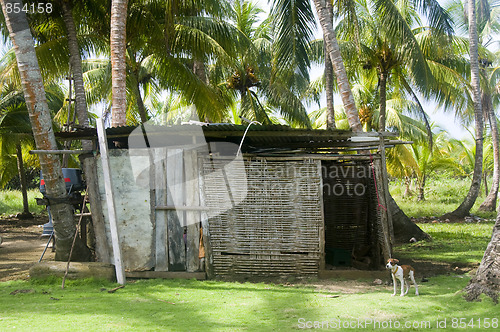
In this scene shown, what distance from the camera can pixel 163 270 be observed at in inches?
288

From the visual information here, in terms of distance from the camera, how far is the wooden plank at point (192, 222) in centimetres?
734

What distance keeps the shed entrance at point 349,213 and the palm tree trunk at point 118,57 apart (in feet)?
13.6

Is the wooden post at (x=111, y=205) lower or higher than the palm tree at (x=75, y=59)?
lower

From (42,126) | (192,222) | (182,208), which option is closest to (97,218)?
(182,208)

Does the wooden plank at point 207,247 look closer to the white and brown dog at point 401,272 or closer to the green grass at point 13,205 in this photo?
the white and brown dog at point 401,272

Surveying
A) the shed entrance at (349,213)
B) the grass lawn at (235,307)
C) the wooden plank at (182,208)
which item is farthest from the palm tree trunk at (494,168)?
the wooden plank at (182,208)

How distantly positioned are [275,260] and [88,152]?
3.41 metres

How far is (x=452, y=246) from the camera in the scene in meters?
10.2

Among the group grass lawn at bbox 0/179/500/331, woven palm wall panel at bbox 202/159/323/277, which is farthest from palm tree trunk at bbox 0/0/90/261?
woven palm wall panel at bbox 202/159/323/277

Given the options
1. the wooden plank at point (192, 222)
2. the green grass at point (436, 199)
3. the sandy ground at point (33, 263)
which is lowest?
the green grass at point (436, 199)

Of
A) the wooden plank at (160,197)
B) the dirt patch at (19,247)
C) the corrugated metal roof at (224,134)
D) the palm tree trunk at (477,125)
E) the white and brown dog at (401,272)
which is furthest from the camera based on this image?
the palm tree trunk at (477,125)

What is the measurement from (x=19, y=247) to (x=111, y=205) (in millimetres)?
5377

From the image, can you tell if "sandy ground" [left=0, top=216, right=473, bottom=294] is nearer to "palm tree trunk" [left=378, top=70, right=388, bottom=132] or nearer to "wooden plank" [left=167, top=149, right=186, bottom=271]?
"wooden plank" [left=167, top=149, right=186, bottom=271]

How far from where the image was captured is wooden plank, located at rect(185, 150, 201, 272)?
7336 mm
